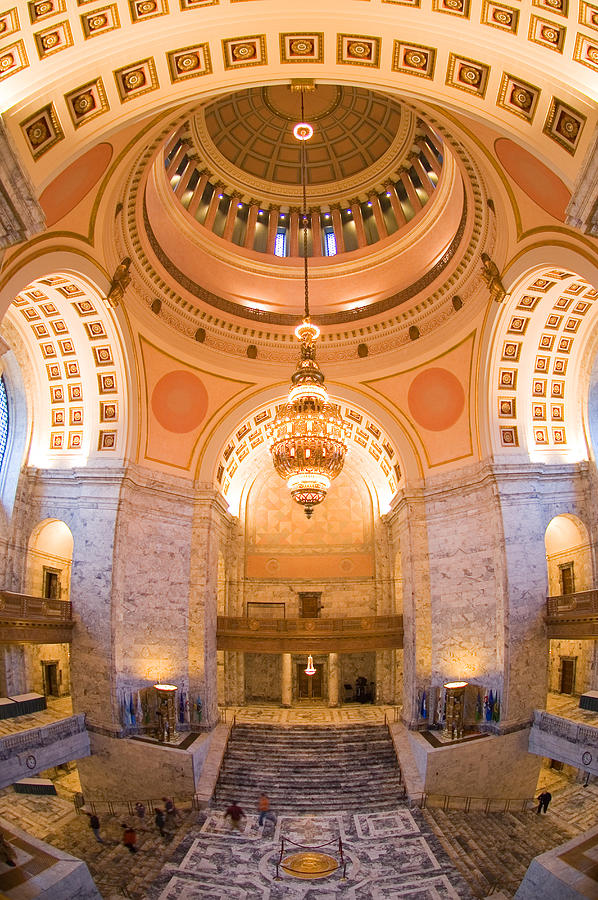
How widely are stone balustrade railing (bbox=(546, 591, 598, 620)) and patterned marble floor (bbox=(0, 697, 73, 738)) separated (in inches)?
473

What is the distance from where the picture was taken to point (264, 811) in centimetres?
1216

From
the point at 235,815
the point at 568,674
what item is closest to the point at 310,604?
the point at 568,674

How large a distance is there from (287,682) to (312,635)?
436cm

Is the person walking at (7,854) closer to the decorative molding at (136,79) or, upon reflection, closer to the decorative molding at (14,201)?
the decorative molding at (14,201)

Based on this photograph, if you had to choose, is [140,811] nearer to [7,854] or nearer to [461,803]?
[7,854]

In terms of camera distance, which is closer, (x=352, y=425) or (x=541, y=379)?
(x=541, y=379)

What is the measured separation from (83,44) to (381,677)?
65.5 ft

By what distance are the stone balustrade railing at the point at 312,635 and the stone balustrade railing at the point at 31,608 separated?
16.2 ft

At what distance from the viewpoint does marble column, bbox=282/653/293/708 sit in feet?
66.9

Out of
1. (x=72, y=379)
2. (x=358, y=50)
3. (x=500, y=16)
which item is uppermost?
(x=358, y=50)

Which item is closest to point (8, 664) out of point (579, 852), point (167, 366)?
point (167, 366)

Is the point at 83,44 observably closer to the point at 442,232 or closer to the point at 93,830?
the point at 442,232

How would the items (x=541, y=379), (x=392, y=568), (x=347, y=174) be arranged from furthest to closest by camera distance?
(x=392, y=568) → (x=347, y=174) → (x=541, y=379)

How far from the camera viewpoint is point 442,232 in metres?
15.4
